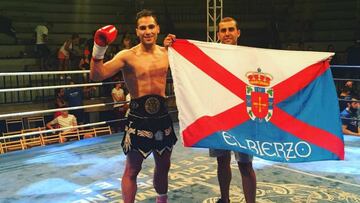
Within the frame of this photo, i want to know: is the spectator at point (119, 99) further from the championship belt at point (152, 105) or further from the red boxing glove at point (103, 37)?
the red boxing glove at point (103, 37)

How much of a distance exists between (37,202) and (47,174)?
65cm

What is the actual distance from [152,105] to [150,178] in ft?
3.70

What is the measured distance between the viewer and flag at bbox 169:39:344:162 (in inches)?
96.2

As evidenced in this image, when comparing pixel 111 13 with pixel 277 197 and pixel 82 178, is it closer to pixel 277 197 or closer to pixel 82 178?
pixel 82 178

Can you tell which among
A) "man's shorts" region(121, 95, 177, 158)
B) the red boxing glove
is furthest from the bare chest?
the red boxing glove

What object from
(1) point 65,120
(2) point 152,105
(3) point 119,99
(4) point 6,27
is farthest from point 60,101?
(2) point 152,105

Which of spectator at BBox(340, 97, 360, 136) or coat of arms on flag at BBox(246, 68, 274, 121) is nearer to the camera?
coat of arms on flag at BBox(246, 68, 274, 121)

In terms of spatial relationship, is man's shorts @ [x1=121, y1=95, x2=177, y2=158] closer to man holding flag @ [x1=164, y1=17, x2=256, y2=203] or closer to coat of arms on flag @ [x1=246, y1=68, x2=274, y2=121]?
man holding flag @ [x1=164, y1=17, x2=256, y2=203]

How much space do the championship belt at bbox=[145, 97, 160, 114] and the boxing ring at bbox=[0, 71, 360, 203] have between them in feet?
2.55

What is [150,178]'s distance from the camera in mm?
3449

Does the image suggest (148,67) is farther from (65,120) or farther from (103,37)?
(65,120)

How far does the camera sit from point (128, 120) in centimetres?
253

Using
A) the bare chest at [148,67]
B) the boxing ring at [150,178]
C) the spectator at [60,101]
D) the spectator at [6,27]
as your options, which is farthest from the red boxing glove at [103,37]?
the spectator at [6,27]

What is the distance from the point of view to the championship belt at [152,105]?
248cm
